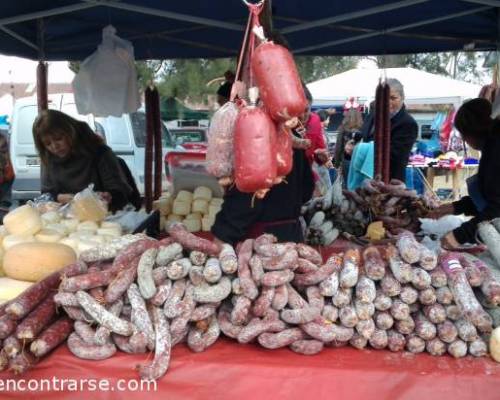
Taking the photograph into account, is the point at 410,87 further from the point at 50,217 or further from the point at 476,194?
the point at 50,217

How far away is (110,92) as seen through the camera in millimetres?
4793

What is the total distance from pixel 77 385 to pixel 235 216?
3.33 feet

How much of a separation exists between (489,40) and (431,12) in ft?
3.29

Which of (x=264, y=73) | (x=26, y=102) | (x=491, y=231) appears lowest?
(x=491, y=231)

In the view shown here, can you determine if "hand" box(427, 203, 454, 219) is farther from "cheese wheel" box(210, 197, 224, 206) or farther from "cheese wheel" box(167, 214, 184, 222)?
"cheese wheel" box(167, 214, 184, 222)

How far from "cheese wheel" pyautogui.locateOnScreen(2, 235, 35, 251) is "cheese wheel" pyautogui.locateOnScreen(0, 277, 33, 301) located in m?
0.33

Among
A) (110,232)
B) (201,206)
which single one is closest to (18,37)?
(201,206)

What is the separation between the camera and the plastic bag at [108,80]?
4.71 metres

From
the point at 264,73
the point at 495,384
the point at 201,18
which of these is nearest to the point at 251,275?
the point at 264,73

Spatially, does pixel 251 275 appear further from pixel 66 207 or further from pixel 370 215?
pixel 370 215

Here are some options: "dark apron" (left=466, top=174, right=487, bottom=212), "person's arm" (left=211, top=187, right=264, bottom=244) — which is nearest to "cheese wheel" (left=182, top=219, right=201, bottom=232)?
"person's arm" (left=211, top=187, right=264, bottom=244)

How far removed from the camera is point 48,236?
9.72 feet

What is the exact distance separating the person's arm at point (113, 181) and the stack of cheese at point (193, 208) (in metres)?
0.28

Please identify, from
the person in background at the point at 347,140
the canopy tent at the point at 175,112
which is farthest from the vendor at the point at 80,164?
the canopy tent at the point at 175,112
